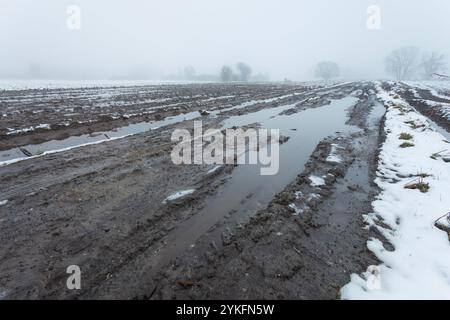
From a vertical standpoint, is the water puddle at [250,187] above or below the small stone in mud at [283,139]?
below

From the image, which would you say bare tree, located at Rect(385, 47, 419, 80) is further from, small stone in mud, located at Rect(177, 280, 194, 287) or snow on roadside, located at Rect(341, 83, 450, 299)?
small stone in mud, located at Rect(177, 280, 194, 287)

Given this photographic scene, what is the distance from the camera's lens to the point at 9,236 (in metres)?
3.87

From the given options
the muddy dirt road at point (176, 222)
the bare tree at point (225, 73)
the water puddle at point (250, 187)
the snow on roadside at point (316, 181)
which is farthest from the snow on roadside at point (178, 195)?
the bare tree at point (225, 73)

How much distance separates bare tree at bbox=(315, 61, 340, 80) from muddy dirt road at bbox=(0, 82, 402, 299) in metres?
126

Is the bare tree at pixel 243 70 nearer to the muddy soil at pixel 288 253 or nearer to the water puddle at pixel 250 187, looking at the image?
the water puddle at pixel 250 187

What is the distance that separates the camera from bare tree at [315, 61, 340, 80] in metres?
118

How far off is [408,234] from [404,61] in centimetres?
13711

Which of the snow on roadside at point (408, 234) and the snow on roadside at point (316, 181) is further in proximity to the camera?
the snow on roadside at point (316, 181)

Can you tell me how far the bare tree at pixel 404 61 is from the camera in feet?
353

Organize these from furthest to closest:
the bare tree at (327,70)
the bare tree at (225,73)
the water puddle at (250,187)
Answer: the bare tree at (327,70) → the bare tree at (225,73) → the water puddle at (250,187)

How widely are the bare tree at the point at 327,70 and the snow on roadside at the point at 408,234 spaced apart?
12572 cm

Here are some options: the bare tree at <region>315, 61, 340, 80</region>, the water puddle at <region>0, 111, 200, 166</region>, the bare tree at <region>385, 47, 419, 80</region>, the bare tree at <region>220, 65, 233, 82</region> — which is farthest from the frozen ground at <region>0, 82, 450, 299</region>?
the bare tree at <region>385, 47, 419, 80</region>
